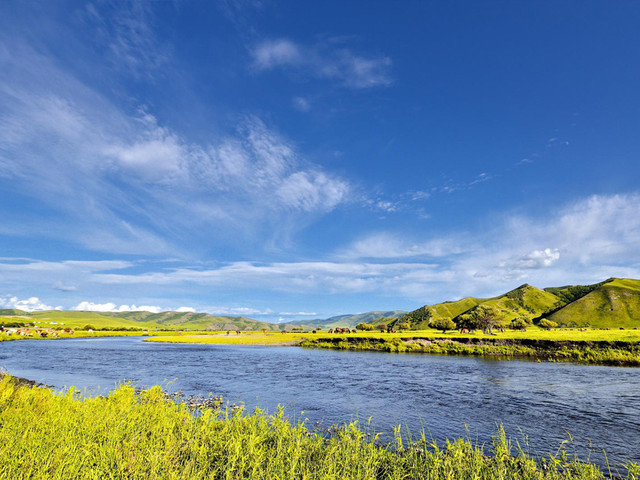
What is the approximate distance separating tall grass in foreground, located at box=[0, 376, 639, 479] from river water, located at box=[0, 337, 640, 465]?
4.91 m

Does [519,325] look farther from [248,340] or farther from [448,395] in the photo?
[448,395]

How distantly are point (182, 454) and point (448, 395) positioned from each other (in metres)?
25.7

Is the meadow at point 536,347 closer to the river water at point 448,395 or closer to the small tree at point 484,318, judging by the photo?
the river water at point 448,395

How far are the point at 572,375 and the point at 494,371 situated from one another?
8245 millimetres

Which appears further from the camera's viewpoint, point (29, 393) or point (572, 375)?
point (572, 375)

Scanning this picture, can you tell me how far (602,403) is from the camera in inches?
1003

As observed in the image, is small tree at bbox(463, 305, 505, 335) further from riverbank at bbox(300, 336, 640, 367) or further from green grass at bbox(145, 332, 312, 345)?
green grass at bbox(145, 332, 312, 345)

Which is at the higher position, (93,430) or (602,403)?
(93,430)

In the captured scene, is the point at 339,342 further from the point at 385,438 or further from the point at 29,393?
the point at 29,393

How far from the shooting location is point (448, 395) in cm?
2908

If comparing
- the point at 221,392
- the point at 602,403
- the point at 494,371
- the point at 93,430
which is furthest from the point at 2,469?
the point at 494,371

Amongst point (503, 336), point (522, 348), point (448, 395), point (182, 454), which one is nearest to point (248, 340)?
point (503, 336)

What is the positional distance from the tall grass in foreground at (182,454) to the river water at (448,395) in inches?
193

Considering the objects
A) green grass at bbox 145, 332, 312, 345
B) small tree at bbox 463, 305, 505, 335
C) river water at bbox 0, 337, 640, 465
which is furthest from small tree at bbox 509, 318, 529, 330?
river water at bbox 0, 337, 640, 465
